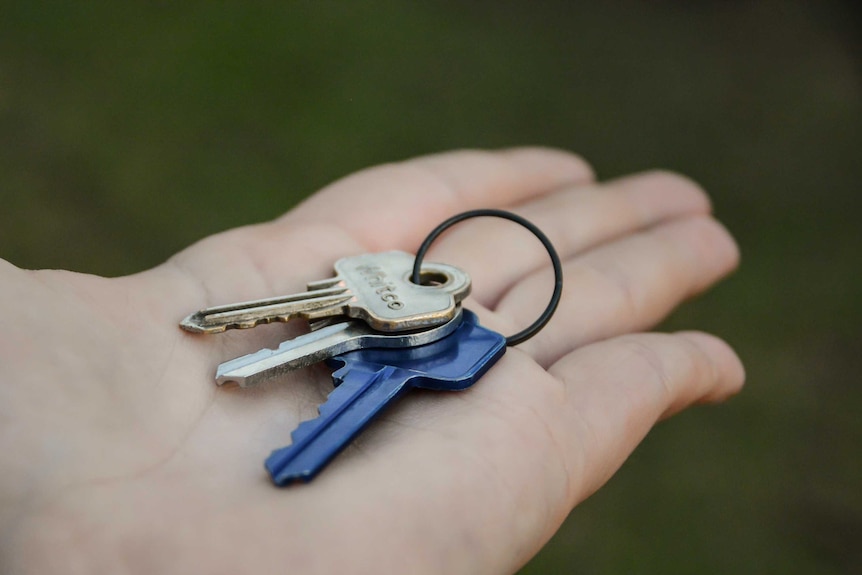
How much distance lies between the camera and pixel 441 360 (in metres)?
1.11

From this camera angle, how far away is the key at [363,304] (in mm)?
1104

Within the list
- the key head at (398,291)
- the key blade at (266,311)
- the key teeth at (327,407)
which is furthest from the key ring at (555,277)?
the key teeth at (327,407)

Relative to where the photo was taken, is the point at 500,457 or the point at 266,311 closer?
the point at 500,457

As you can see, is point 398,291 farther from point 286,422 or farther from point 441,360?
point 286,422

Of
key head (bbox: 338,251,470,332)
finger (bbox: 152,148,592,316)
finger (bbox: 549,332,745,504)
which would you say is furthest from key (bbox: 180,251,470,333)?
finger (bbox: 549,332,745,504)

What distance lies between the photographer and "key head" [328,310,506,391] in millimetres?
1062

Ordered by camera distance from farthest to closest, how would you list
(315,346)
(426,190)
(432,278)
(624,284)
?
(426,190) < (624,284) < (432,278) < (315,346)

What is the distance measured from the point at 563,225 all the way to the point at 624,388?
577mm

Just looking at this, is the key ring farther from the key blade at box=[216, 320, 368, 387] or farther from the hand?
the key blade at box=[216, 320, 368, 387]

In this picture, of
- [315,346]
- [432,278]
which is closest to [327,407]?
[315,346]

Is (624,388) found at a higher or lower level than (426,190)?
lower

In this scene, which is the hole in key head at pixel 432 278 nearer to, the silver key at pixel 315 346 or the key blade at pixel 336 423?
the silver key at pixel 315 346

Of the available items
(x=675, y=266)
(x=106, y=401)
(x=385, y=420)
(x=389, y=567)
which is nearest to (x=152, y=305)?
(x=106, y=401)

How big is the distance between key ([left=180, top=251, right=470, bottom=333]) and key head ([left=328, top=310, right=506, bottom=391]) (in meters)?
0.03
